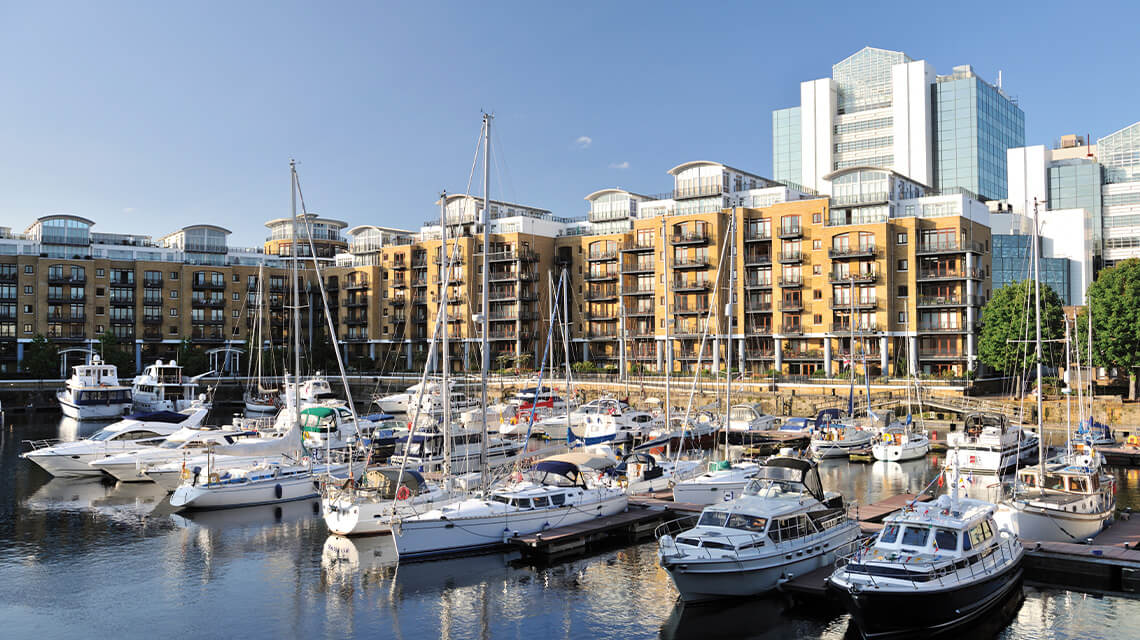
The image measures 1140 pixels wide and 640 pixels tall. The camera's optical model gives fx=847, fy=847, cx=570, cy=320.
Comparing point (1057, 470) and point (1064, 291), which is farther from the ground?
point (1064, 291)

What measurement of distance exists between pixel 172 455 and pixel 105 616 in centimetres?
2208

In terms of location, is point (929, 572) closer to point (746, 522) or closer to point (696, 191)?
point (746, 522)

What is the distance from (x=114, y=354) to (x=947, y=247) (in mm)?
87986

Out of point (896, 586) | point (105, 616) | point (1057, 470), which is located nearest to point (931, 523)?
point (896, 586)

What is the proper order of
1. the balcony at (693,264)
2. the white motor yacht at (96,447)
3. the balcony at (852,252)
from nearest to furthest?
1. the white motor yacht at (96,447)
2. the balcony at (852,252)
3. the balcony at (693,264)

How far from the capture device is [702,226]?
83750 millimetres

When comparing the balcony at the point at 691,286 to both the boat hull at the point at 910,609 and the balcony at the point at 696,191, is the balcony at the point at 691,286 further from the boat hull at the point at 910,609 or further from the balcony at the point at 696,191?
the boat hull at the point at 910,609

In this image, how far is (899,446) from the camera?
4706 centimetres

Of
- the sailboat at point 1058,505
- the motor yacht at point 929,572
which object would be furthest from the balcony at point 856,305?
the motor yacht at point 929,572

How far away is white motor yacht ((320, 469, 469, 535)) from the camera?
97.9 feet

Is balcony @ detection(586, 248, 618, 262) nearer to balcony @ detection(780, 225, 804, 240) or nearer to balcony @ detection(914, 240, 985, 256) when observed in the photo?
balcony @ detection(780, 225, 804, 240)

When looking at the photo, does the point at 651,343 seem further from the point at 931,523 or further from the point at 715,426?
the point at 931,523

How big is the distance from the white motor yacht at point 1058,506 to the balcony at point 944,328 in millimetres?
44066

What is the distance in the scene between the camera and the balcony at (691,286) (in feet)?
274
